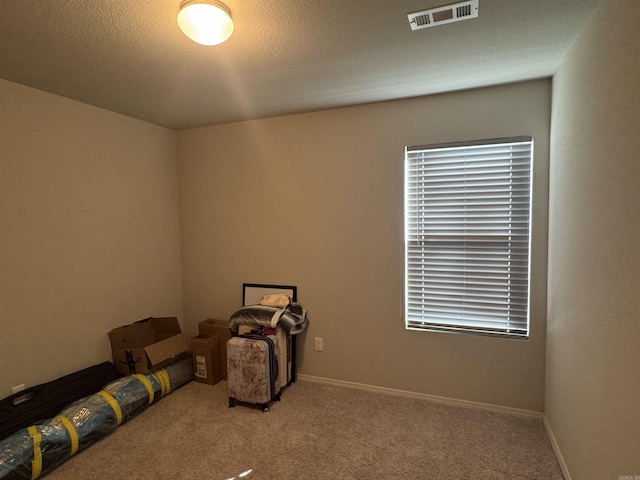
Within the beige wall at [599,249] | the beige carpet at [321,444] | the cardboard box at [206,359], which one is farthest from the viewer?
the cardboard box at [206,359]

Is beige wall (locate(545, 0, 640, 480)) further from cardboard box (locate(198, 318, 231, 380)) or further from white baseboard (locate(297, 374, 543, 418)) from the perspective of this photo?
cardboard box (locate(198, 318, 231, 380))

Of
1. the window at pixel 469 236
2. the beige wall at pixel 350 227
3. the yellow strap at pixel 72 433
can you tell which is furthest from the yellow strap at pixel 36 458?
the window at pixel 469 236

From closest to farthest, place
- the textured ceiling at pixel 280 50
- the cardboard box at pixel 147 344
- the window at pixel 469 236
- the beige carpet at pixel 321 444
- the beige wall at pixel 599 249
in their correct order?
the beige wall at pixel 599 249 → the textured ceiling at pixel 280 50 → the beige carpet at pixel 321 444 → the window at pixel 469 236 → the cardboard box at pixel 147 344

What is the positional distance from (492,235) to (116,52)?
2.78m

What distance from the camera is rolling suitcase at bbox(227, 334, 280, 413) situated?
2699mm

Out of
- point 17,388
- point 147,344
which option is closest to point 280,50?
point 147,344

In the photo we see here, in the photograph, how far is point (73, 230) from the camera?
273 centimetres

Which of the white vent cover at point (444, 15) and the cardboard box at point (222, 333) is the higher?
the white vent cover at point (444, 15)

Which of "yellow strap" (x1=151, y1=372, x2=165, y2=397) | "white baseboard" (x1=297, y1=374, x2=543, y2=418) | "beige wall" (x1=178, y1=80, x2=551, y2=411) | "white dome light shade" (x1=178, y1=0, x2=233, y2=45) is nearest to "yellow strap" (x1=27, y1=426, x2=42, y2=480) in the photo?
"yellow strap" (x1=151, y1=372, x2=165, y2=397)

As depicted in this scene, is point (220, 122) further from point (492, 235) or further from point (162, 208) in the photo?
point (492, 235)

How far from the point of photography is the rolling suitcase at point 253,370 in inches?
106

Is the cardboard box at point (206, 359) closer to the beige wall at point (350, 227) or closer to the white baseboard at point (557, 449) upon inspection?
the beige wall at point (350, 227)

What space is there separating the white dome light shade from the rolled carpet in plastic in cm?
245

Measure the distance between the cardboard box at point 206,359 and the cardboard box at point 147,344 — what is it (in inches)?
6.4
